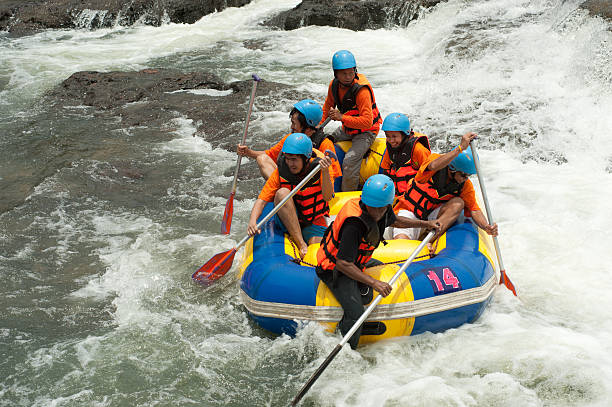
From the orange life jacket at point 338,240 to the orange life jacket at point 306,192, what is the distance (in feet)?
2.21

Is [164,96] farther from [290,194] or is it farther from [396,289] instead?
[396,289]

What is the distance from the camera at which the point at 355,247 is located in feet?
14.6

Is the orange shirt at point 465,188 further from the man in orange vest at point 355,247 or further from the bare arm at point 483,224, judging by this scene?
the man in orange vest at point 355,247

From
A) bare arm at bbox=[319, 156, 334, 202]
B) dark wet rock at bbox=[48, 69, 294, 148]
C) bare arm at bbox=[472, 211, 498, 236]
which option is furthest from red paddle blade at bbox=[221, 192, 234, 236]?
dark wet rock at bbox=[48, 69, 294, 148]

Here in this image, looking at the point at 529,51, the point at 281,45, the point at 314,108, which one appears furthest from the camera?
the point at 281,45

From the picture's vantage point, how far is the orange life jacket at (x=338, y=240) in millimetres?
4387

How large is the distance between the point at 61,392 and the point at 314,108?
3102mm

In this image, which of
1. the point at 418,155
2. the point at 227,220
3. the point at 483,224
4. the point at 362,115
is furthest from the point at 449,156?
the point at 227,220

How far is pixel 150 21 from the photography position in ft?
62.2

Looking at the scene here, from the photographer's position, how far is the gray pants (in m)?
6.42

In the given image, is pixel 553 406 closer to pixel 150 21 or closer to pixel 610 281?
pixel 610 281

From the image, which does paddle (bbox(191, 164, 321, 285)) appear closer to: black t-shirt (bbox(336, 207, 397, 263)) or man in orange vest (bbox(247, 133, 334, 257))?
man in orange vest (bbox(247, 133, 334, 257))

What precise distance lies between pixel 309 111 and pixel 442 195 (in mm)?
1388

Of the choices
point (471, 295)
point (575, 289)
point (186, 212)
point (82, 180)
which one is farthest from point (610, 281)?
point (82, 180)
